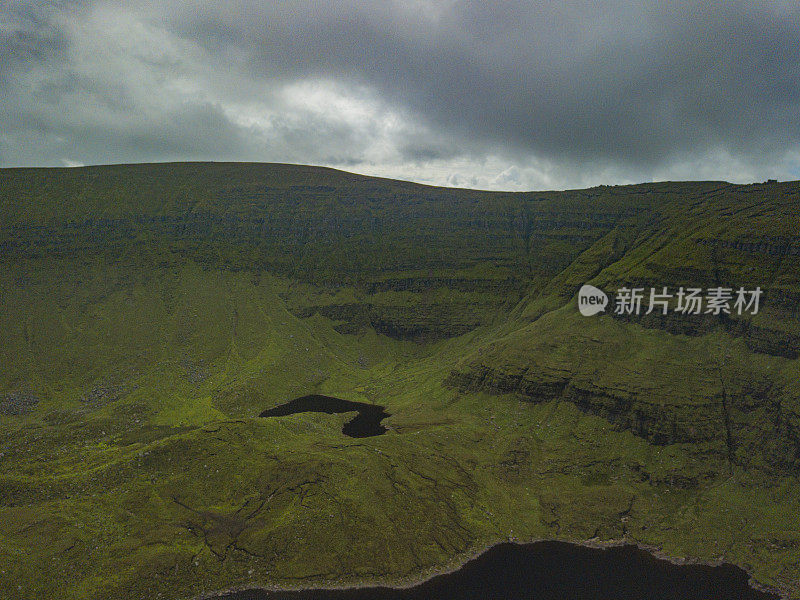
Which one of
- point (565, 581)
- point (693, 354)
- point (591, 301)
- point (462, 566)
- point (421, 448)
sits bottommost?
point (462, 566)

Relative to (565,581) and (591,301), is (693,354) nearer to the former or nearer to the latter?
(591,301)

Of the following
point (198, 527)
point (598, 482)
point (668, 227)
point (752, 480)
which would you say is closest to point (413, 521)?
point (198, 527)

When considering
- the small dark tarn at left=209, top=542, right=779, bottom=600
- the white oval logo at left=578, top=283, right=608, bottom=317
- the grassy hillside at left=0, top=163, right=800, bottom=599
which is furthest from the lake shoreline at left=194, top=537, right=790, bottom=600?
the white oval logo at left=578, top=283, right=608, bottom=317

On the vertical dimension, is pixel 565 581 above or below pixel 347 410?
below

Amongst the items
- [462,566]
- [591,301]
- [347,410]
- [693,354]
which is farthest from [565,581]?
[591,301]

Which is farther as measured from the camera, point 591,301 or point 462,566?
point 591,301

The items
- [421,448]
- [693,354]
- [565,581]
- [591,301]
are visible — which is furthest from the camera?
[591,301]

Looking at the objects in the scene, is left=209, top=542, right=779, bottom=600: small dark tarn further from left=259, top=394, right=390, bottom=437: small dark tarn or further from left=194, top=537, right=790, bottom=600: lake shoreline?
left=259, top=394, right=390, bottom=437: small dark tarn

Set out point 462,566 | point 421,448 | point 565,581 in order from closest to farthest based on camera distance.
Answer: point 565,581
point 462,566
point 421,448
